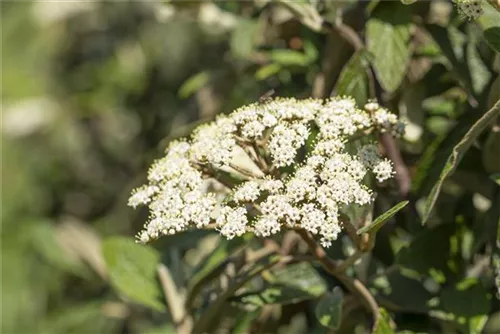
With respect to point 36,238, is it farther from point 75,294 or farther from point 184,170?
point 184,170

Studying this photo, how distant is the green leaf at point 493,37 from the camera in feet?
2.99

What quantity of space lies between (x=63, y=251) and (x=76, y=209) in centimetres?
48

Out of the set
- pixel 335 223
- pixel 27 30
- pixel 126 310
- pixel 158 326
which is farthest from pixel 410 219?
pixel 27 30

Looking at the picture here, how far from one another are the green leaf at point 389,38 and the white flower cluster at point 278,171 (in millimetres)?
104

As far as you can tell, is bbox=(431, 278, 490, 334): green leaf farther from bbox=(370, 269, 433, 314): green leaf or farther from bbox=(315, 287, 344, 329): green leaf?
bbox=(315, 287, 344, 329): green leaf

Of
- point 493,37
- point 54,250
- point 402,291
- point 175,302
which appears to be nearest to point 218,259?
point 175,302

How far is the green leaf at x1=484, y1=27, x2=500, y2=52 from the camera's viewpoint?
912 millimetres

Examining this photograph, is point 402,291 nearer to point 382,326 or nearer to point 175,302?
point 382,326

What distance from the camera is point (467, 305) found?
1027mm

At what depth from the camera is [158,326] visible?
142 centimetres

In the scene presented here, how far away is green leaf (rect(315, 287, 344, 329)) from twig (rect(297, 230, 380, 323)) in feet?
0.06

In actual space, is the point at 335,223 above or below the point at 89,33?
above

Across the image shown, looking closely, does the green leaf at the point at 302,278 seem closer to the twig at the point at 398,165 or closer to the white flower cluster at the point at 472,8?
the twig at the point at 398,165

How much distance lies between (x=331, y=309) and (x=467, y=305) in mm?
167
